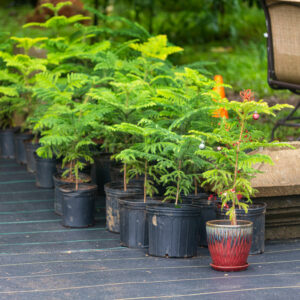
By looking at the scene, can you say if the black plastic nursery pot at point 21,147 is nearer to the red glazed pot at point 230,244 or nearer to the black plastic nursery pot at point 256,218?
the black plastic nursery pot at point 256,218

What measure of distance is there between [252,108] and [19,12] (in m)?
10.8

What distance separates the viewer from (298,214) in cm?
444

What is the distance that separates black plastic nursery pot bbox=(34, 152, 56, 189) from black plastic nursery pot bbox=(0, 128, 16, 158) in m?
1.27

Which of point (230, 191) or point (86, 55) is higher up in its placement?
point (86, 55)

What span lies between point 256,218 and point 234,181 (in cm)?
38

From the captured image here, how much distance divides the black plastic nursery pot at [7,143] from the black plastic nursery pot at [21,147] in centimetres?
26

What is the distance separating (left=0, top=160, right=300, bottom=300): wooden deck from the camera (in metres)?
3.27

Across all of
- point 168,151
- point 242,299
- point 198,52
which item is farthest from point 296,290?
point 198,52

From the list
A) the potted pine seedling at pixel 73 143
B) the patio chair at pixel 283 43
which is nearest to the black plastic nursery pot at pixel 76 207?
the potted pine seedling at pixel 73 143

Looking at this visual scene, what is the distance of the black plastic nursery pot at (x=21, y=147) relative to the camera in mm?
6679

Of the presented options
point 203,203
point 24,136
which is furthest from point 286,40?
point 24,136

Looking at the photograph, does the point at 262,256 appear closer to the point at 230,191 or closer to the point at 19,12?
the point at 230,191

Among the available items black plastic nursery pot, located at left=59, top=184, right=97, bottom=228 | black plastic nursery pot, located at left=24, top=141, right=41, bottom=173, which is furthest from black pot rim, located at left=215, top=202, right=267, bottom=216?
black plastic nursery pot, located at left=24, top=141, right=41, bottom=173

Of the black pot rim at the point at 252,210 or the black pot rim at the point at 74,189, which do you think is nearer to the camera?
the black pot rim at the point at 252,210
